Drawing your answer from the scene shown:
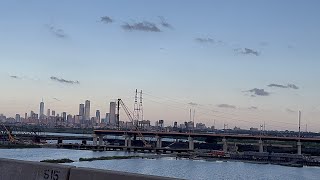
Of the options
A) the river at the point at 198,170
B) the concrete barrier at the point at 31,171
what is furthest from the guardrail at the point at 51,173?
the river at the point at 198,170

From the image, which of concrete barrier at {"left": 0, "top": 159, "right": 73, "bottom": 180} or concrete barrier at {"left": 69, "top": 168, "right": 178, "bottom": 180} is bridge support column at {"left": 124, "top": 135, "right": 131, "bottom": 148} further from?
concrete barrier at {"left": 69, "top": 168, "right": 178, "bottom": 180}

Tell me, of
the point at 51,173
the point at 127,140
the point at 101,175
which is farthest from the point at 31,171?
the point at 127,140

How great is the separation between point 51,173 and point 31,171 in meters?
0.46

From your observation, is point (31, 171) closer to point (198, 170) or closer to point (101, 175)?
point (101, 175)

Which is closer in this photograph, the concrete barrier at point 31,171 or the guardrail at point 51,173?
the guardrail at point 51,173

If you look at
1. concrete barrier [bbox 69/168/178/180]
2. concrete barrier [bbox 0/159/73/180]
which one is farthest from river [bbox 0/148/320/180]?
concrete barrier [bbox 69/168/178/180]

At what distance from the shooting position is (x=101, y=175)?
19.3ft

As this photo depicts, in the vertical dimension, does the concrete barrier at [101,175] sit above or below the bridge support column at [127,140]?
above

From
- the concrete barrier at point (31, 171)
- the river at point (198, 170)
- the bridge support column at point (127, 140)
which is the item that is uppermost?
the concrete barrier at point (31, 171)

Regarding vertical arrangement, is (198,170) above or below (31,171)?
below

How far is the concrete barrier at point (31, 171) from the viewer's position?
6441 millimetres

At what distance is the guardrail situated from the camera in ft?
18.8

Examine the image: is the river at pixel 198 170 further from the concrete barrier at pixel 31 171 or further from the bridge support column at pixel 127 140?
the bridge support column at pixel 127 140

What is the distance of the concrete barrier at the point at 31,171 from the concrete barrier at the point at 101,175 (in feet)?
0.64
